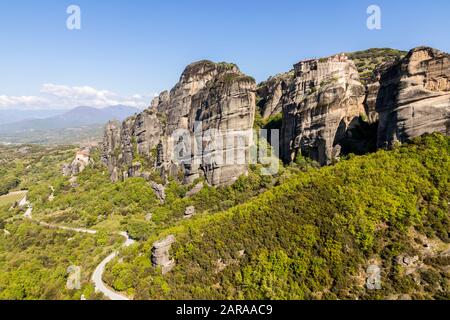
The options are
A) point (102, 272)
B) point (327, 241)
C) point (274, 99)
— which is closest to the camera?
point (327, 241)

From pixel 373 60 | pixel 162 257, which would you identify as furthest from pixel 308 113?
pixel 373 60

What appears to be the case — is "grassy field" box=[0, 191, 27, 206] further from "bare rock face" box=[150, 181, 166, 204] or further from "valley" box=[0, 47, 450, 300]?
"bare rock face" box=[150, 181, 166, 204]

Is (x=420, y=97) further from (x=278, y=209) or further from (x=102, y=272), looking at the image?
(x=102, y=272)

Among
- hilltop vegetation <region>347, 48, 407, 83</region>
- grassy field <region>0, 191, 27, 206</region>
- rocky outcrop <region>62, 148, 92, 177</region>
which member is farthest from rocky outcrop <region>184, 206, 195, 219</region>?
grassy field <region>0, 191, 27, 206</region>

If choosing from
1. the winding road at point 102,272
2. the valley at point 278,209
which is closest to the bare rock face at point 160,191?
the valley at point 278,209

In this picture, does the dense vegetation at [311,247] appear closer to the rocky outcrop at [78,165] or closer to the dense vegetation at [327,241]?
the dense vegetation at [327,241]
